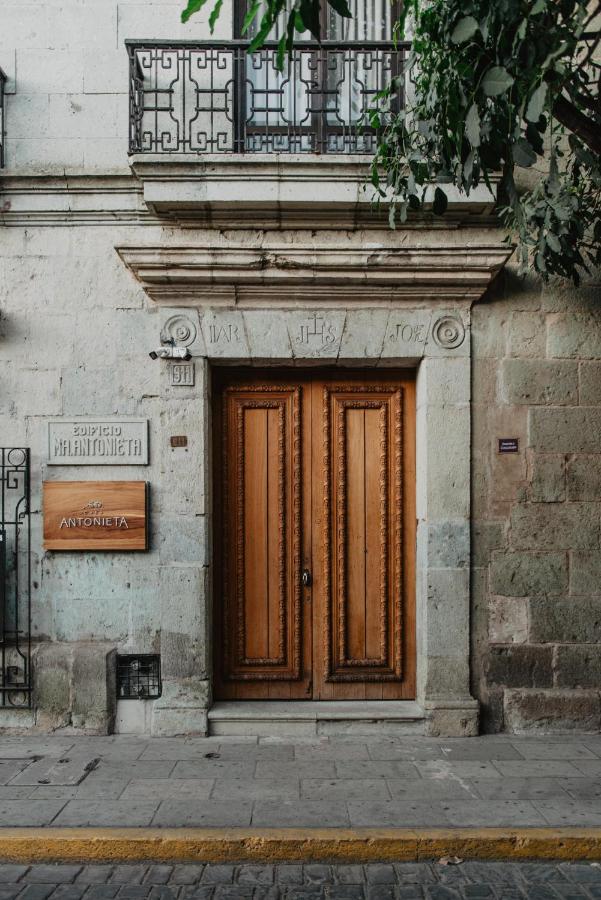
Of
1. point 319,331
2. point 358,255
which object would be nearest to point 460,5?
point 358,255

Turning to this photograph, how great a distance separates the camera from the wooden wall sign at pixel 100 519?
18.2 feet

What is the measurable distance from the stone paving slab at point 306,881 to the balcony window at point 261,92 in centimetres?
486

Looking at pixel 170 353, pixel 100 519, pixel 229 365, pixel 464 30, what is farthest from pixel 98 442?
pixel 464 30

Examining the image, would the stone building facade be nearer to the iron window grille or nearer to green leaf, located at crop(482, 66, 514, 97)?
the iron window grille

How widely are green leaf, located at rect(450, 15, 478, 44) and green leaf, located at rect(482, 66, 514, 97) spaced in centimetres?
22

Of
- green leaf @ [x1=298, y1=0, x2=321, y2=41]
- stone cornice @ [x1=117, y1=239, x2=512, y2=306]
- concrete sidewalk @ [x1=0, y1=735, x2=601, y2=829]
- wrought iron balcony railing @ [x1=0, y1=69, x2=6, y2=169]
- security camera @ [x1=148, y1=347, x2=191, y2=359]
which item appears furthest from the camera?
wrought iron balcony railing @ [x1=0, y1=69, x2=6, y2=169]

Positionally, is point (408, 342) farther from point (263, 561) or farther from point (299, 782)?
point (299, 782)

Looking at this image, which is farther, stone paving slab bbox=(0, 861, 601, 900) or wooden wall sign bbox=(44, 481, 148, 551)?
wooden wall sign bbox=(44, 481, 148, 551)

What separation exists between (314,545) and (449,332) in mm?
2003

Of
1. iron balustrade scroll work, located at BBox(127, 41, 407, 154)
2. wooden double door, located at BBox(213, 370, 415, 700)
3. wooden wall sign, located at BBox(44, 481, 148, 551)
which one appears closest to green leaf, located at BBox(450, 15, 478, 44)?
iron balustrade scroll work, located at BBox(127, 41, 407, 154)

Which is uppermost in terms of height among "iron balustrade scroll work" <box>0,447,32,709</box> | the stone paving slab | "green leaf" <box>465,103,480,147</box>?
"green leaf" <box>465,103,480,147</box>

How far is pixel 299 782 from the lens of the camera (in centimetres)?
464

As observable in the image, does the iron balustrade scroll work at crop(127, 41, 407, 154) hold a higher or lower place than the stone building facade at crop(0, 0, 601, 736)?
higher

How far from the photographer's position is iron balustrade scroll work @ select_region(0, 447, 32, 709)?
18.2ft
